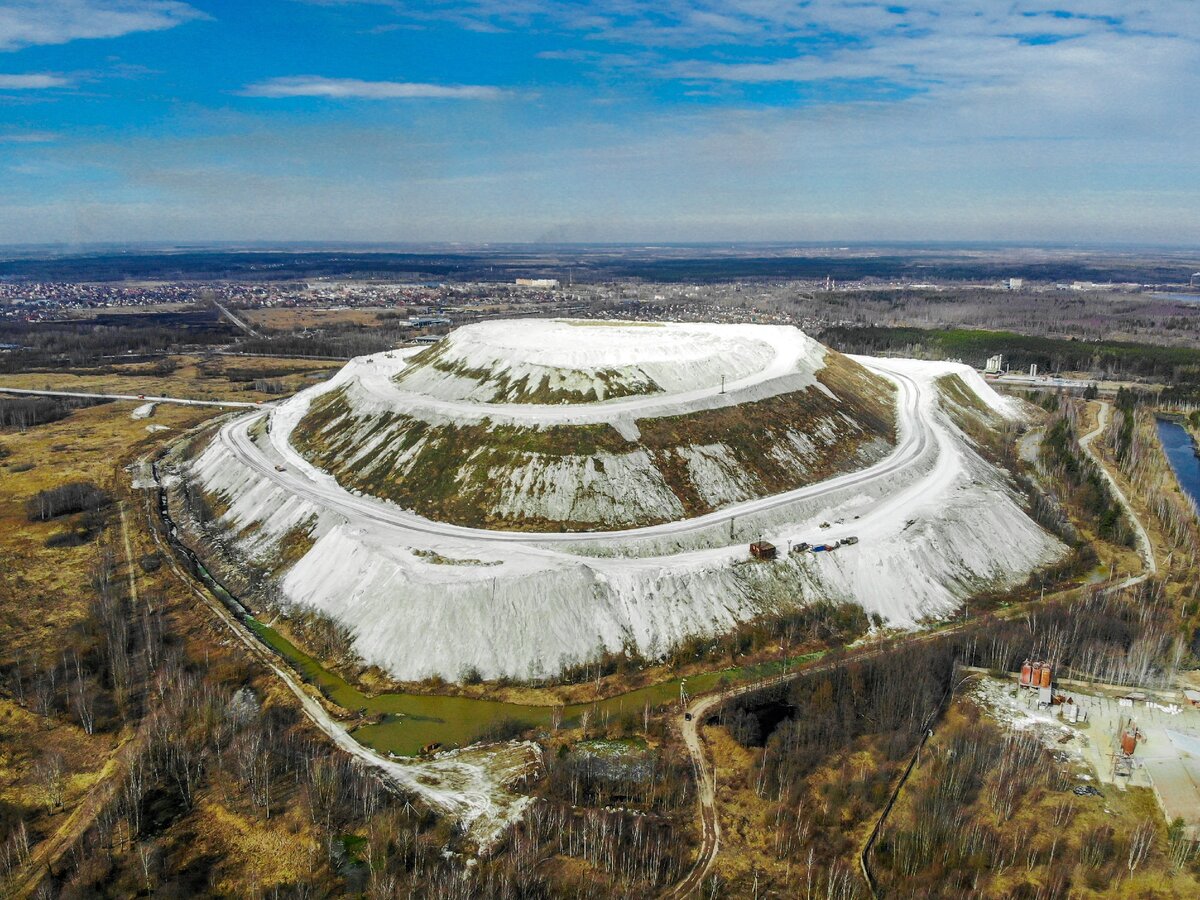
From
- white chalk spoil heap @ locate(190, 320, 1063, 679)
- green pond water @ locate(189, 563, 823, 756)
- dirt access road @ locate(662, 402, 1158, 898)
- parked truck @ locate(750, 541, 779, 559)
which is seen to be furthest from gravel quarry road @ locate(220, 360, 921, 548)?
dirt access road @ locate(662, 402, 1158, 898)

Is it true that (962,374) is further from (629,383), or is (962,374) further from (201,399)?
(201,399)

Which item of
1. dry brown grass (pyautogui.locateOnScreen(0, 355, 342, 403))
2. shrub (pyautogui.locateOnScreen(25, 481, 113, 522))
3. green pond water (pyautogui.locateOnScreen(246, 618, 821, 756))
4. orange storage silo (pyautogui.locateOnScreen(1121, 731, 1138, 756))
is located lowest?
green pond water (pyautogui.locateOnScreen(246, 618, 821, 756))

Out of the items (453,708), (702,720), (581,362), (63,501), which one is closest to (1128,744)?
(702,720)

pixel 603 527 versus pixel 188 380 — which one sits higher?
pixel 188 380

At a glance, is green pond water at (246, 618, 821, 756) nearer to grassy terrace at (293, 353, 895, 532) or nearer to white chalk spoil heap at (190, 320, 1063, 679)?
white chalk spoil heap at (190, 320, 1063, 679)

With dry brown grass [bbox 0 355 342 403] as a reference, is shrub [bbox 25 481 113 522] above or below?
below

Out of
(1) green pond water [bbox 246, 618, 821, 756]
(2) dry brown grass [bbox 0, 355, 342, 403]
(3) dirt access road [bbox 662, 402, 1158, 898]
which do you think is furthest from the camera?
(2) dry brown grass [bbox 0, 355, 342, 403]

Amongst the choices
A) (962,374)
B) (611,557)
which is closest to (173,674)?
(611,557)

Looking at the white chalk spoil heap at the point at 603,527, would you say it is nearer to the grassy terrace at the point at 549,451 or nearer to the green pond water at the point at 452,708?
the grassy terrace at the point at 549,451

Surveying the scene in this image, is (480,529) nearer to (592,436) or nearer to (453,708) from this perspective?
(592,436)
